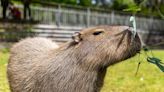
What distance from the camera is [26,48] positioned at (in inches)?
270

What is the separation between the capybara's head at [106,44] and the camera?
5.29 metres

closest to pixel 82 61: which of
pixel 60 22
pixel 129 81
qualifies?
pixel 129 81

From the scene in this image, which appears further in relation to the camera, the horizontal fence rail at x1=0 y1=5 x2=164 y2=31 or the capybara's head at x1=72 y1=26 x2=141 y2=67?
the horizontal fence rail at x1=0 y1=5 x2=164 y2=31

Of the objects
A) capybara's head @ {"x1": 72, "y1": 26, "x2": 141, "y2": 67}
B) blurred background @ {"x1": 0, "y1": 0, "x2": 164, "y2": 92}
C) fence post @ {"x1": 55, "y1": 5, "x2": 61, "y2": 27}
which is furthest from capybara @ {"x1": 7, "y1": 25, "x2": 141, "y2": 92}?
fence post @ {"x1": 55, "y1": 5, "x2": 61, "y2": 27}

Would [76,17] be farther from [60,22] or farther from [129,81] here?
[129,81]

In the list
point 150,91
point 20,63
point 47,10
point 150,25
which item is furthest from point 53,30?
point 20,63

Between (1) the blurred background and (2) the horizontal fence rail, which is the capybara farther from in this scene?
(2) the horizontal fence rail

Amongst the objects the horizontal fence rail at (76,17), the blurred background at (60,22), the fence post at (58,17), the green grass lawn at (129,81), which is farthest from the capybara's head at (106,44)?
the fence post at (58,17)

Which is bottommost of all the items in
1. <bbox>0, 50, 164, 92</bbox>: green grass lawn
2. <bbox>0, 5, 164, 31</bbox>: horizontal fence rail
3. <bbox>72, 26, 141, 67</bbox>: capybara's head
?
<bbox>0, 50, 164, 92</bbox>: green grass lawn

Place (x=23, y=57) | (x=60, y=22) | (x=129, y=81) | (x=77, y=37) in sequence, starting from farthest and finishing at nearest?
(x=60, y=22) → (x=129, y=81) → (x=23, y=57) → (x=77, y=37)

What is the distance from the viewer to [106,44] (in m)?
5.50

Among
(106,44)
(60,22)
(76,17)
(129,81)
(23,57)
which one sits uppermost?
(106,44)

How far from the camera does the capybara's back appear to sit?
250 inches

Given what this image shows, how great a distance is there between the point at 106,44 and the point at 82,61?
335 millimetres
